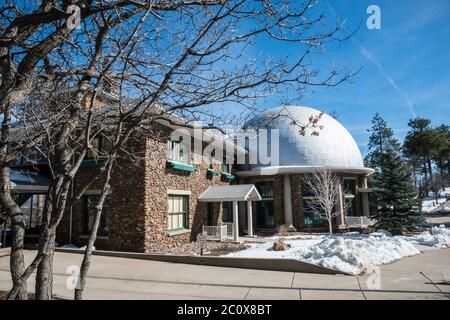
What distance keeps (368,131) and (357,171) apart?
36981mm

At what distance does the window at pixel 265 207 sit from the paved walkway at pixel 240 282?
13823mm

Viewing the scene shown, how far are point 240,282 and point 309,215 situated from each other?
1640 cm

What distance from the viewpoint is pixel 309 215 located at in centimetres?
2362

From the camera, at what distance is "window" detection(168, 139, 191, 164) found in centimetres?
1564

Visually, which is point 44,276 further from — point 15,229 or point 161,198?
point 161,198

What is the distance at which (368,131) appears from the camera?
57938mm

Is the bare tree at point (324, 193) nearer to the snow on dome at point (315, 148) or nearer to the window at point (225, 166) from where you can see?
the snow on dome at point (315, 148)

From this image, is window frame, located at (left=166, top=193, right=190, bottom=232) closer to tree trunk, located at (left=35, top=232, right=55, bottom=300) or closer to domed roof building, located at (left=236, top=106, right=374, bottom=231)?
domed roof building, located at (left=236, top=106, right=374, bottom=231)

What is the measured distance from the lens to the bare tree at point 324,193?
71.6 feet

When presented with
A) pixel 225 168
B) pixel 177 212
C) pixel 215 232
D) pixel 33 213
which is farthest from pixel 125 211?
pixel 225 168

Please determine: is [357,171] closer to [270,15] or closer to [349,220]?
[349,220]

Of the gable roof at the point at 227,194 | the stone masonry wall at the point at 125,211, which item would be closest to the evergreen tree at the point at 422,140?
the gable roof at the point at 227,194
